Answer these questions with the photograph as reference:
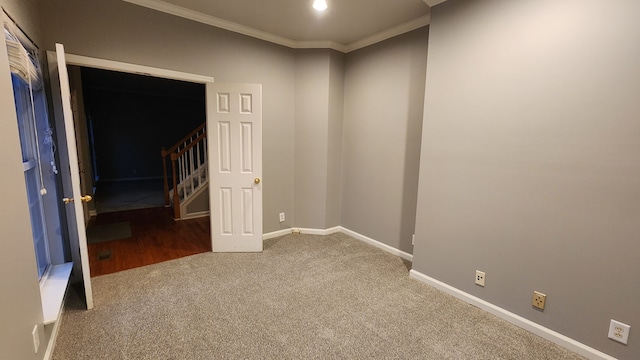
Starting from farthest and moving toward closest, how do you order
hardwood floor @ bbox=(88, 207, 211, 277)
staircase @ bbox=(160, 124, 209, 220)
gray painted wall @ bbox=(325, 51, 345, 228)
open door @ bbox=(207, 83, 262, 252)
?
staircase @ bbox=(160, 124, 209, 220)
gray painted wall @ bbox=(325, 51, 345, 228)
open door @ bbox=(207, 83, 262, 252)
hardwood floor @ bbox=(88, 207, 211, 277)

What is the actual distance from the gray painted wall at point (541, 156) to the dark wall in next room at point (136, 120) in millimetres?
6379

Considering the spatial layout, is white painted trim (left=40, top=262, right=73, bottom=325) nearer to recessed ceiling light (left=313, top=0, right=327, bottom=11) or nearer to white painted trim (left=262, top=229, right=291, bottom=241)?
white painted trim (left=262, top=229, right=291, bottom=241)

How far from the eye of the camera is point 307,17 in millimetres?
2887

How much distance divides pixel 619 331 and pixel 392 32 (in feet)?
10.2

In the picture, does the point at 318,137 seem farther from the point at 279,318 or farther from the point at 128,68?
the point at 279,318

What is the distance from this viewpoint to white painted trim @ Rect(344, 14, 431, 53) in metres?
2.83

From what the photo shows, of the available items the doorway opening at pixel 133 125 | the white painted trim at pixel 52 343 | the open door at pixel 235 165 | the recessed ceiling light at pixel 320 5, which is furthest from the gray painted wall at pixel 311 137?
the doorway opening at pixel 133 125

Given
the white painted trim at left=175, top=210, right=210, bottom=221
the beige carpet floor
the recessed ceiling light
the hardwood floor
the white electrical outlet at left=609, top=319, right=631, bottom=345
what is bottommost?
the beige carpet floor

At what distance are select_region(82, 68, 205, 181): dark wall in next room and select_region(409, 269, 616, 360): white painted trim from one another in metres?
→ 6.77

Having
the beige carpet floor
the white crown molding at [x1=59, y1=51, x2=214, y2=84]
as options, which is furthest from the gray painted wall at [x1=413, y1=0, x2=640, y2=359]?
the white crown molding at [x1=59, y1=51, x2=214, y2=84]

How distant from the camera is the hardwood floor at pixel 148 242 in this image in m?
2.99

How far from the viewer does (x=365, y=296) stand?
243cm

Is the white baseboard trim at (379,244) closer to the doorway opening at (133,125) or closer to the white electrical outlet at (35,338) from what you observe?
the white electrical outlet at (35,338)

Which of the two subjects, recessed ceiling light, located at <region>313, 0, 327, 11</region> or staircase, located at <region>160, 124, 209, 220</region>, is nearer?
recessed ceiling light, located at <region>313, 0, 327, 11</region>
